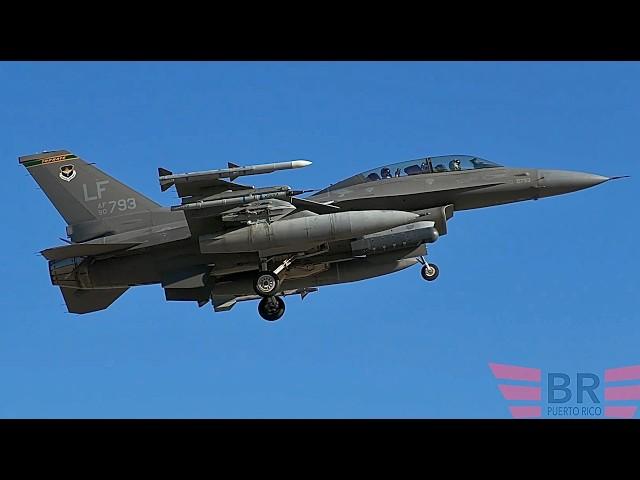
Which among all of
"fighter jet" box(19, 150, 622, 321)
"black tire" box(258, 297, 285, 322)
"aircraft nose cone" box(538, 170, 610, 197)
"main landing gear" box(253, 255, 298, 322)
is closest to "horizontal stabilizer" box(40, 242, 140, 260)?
"fighter jet" box(19, 150, 622, 321)

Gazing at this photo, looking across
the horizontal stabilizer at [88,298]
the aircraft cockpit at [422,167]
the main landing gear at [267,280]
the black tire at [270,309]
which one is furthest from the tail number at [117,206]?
the aircraft cockpit at [422,167]

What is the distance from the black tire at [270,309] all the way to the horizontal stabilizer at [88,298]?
3.03m

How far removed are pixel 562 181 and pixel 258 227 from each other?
6.16 m

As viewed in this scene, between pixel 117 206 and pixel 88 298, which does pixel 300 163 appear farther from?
pixel 88 298

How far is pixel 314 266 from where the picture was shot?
17.8 metres

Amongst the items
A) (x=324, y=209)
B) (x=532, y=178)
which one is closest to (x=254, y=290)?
(x=324, y=209)

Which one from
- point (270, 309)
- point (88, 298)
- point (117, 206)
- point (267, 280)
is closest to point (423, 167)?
point (267, 280)

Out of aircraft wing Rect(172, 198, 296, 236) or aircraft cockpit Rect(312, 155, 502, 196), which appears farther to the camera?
aircraft cockpit Rect(312, 155, 502, 196)

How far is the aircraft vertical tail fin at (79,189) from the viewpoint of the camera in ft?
59.3

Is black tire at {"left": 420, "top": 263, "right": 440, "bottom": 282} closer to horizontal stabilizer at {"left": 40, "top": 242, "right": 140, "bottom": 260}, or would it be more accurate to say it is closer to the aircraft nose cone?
the aircraft nose cone

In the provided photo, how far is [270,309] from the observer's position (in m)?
17.8

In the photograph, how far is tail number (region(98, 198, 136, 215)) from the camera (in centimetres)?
1805

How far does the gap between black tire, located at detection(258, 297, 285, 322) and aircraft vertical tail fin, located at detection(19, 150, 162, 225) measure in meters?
3.01
